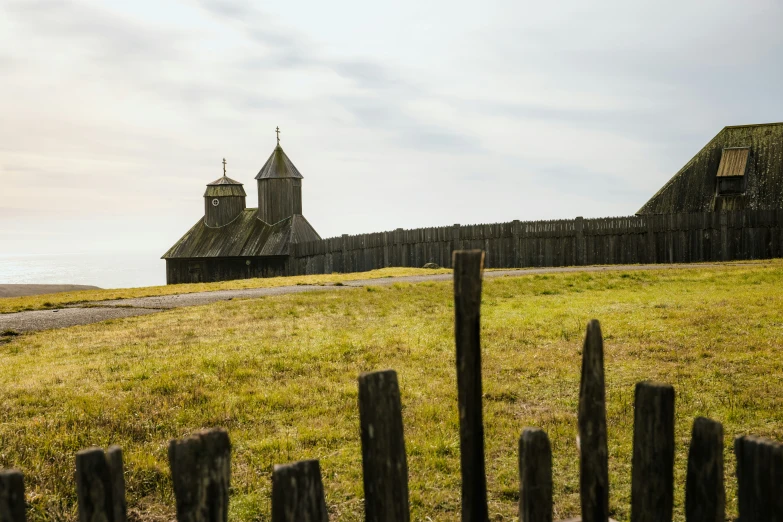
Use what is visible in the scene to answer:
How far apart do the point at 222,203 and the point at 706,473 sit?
50157 mm

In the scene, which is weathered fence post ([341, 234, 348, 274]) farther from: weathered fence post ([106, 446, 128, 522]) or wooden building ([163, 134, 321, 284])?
weathered fence post ([106, 446, 128, 522])

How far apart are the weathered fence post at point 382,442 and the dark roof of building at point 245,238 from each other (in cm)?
4133

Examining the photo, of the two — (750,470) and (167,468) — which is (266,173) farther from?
(750,470)

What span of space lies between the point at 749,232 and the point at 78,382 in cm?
2661

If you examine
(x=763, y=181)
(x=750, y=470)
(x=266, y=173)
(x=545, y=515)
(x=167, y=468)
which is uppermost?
(x=266, y=173)

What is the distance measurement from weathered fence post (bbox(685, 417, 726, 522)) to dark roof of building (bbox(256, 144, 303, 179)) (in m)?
46.0

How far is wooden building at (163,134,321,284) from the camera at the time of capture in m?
45.0

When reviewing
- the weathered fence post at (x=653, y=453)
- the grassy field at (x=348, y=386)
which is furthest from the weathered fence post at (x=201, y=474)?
the grassy field at (x=348, y=386)

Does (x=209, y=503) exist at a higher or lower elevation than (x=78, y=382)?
higher

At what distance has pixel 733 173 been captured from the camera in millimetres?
32406

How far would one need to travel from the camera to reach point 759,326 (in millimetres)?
9961

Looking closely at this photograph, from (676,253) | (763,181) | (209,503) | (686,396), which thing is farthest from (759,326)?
(763,181)

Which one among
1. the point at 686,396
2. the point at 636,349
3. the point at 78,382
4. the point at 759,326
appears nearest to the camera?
the point at 686,396

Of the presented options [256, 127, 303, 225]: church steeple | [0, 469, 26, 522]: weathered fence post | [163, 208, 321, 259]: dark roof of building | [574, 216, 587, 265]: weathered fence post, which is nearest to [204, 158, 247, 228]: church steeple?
[163, 208, 321, 259]: dark roof of building
